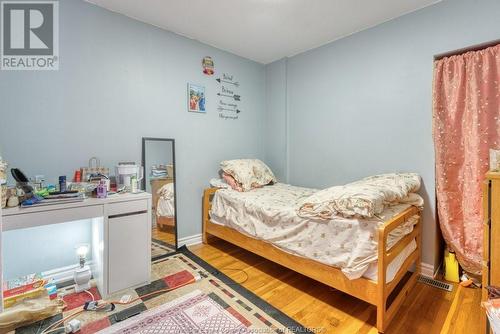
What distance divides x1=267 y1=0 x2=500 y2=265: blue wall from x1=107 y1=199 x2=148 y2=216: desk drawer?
2012 mm

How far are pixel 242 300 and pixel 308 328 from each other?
0.51 metres

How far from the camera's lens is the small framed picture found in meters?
2.78

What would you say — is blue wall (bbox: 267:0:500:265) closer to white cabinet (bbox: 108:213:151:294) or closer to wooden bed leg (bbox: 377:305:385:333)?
wooden bed leg (bbox: 377:305:385:333)

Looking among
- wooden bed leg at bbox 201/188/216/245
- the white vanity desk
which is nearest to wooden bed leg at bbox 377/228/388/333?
the white vanity desk

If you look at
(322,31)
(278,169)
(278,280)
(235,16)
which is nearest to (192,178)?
(278,169)

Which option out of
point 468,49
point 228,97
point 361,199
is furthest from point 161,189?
point 468,49

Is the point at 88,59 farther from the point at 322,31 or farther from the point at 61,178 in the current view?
the point at 322,31

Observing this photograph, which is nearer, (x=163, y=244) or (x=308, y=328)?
(x=308, y=328)

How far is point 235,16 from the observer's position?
2309 mm

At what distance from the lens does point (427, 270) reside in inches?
83.7

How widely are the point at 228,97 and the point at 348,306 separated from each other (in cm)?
265

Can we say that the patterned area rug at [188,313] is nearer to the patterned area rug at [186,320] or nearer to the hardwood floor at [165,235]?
the patterned area rug at [186,320]

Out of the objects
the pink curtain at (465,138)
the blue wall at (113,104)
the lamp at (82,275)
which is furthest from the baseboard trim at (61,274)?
the pink curtain at (465,138)

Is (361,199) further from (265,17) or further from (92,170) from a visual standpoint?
(92,170)
